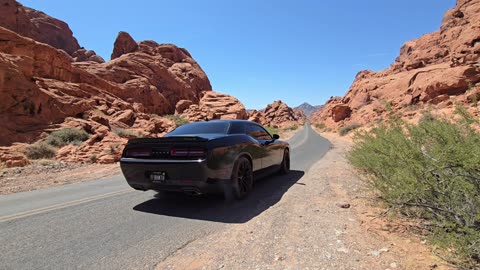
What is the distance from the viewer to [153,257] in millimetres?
3197

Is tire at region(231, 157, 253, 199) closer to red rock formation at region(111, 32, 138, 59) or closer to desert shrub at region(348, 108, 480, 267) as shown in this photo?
desert shrub at region(348, 108, 480, 267)

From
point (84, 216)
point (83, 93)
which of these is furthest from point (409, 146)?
point (83, 93)

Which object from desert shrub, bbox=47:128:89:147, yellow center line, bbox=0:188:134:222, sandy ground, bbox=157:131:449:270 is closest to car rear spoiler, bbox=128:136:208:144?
sandy ground, bbox=157:131:449:270

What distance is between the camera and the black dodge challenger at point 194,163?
4734 millimetres

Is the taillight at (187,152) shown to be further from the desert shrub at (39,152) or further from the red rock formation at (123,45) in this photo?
the red rock formation at (123,45)

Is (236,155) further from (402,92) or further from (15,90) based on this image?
(402,92)

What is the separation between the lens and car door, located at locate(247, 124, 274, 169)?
262 inches

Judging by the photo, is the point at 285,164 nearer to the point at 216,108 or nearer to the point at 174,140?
the point at 174,140

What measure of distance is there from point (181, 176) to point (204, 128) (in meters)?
1.76

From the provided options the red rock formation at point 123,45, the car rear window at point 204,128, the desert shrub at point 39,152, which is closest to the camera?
the car rear window at point 204,128

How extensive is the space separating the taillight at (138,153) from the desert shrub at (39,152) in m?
11.2

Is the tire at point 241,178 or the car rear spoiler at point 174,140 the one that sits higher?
the car rear spoiler at point 174,140

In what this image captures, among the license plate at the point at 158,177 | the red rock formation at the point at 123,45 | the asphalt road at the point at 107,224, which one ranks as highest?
the red rock formation at the point at 123,45

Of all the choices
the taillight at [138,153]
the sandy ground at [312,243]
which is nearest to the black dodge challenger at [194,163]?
the taillight at [138,153]
